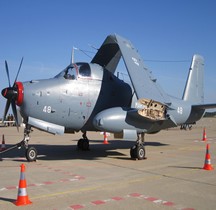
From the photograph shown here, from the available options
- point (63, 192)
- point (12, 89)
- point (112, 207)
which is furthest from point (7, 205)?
point (12, 89)

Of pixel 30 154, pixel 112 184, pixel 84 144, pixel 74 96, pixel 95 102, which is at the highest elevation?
pixel 74 96

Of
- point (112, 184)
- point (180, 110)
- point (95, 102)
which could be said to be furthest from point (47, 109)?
point (180, 110)

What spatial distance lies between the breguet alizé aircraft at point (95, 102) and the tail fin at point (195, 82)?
3.27 metres

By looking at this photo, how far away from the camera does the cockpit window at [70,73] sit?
1197 centimetres

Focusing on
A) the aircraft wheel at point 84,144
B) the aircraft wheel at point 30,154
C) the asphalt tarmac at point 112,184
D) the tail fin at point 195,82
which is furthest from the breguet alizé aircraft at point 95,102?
the tail fin at point 195,82

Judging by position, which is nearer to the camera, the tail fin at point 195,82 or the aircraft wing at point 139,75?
the aircraft wing at point 139,75

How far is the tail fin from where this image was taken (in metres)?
16.7

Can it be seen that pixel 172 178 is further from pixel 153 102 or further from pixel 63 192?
pixel 153 102

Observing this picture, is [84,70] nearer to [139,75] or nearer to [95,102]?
[95,102]

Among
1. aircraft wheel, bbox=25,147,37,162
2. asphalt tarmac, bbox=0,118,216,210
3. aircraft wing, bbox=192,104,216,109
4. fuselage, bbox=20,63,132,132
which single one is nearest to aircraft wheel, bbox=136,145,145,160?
Answer: asphalt tarmac, bbox=0,118,216,210

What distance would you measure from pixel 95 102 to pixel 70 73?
5.35 ft

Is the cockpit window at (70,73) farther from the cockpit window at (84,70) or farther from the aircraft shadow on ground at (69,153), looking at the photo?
the aircraft shadow on ground at (69,153)

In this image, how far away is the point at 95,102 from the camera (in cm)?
1249

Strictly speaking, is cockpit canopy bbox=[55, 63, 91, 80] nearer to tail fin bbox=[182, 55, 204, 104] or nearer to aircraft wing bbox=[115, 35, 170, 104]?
aircraft wing bbox=[115, 35, 170, 104]
